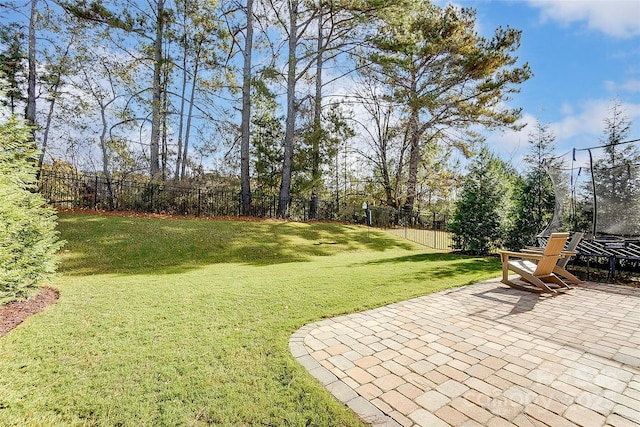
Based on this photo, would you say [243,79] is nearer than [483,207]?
No

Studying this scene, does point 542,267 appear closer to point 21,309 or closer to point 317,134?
point 21,309

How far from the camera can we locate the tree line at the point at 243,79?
1235cm

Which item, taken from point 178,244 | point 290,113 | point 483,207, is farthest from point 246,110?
point 483,207

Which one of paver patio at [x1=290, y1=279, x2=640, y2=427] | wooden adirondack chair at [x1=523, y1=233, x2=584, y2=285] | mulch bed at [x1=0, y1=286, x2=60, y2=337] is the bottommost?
mulch bed at [x1=0, y1=286, x2=60, y2=337]

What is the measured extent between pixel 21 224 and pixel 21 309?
3.39 feet

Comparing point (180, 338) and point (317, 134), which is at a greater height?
point (317, 134)

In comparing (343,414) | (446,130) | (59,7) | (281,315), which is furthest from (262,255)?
(446,130)

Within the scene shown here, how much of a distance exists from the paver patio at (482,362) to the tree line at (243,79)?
11.2 metres

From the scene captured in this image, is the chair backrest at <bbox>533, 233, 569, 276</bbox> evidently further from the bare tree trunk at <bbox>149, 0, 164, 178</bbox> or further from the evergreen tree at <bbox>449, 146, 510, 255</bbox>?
the bare tree trunk at <bbox>149, 0, 164, 178</bbox>

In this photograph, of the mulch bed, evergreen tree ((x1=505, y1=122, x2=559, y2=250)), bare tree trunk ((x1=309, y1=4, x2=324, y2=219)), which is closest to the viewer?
the mulch bed

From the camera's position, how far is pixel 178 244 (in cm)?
853

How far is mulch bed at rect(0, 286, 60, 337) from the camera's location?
3.22m

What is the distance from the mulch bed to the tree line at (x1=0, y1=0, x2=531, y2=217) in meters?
9.59

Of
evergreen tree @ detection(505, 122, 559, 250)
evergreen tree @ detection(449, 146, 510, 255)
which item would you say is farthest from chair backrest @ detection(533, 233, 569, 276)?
evergreen tree @ detection(505, 122, 559, 250)
